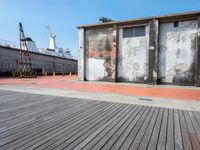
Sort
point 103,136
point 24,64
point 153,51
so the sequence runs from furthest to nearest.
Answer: point 24,64
point 153,51
point 103,136

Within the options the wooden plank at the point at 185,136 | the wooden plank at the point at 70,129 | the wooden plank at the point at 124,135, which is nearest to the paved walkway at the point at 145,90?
the wooden plank at the point at 185,136

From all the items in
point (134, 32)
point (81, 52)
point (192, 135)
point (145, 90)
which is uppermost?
point (134, 32)

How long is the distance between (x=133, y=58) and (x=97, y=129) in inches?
522

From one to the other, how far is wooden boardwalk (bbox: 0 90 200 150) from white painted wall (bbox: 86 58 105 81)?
41.1 ft

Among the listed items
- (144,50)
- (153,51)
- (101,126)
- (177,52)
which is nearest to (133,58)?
(144,50)

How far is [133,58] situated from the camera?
16203 mm

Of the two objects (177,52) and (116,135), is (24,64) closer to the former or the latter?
(177,52)

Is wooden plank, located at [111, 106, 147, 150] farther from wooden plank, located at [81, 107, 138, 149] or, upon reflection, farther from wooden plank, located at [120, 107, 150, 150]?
wooden plank, located at [81, 107, 138, 149]

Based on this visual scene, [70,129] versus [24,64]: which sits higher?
[24,64]

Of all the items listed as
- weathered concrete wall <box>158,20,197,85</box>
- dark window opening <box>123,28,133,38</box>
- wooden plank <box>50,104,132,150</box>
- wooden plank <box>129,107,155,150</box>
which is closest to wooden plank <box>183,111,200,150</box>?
wooden plank <box>129,107,155,150</box>

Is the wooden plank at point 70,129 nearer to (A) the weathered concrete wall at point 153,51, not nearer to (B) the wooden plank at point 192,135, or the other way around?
(B) the wooden plank at point 192,135

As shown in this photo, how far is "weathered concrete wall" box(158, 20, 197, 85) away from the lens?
14.0 m

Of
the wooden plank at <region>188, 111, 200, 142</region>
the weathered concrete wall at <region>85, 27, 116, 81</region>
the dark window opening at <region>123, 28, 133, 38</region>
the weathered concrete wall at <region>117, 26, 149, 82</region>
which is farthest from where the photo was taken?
the weathered concrete wall at <region>85, 27, 116, 81</region>

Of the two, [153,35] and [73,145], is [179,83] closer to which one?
[153,35]
